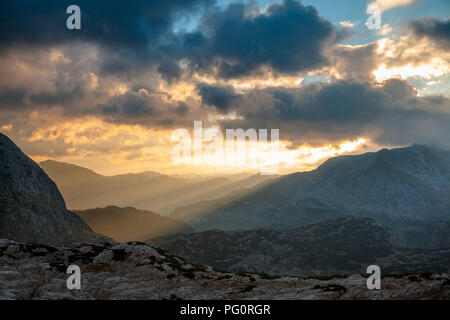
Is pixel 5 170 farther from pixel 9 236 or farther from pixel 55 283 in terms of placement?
pixel 55 283

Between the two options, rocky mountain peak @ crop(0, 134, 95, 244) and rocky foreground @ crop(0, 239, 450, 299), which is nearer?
rocky foreground @ crop(0, 239, 450, 299)

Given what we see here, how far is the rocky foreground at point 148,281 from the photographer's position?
3231 centimetres

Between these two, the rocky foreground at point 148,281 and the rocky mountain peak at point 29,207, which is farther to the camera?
the rocky mountain peak at point 29,207

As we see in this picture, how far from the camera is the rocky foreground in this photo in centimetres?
3231

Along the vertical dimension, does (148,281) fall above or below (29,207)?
below

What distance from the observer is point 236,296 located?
3772 cm

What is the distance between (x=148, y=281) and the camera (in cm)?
4775

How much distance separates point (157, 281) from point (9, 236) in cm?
8266

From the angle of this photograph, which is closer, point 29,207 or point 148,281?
point 148,281
